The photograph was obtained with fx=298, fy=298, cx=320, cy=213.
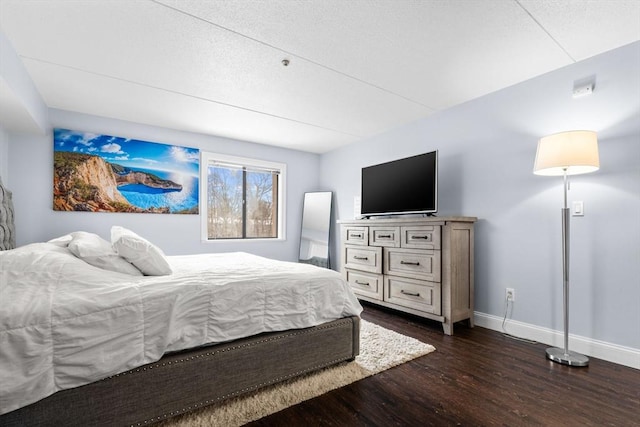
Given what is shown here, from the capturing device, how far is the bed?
1.18 metres

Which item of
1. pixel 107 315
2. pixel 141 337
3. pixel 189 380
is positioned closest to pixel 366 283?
pixel 189 380

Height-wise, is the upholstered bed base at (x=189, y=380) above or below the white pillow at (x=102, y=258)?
below

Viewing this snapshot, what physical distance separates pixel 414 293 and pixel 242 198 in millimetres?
3079

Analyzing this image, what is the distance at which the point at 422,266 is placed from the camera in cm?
298

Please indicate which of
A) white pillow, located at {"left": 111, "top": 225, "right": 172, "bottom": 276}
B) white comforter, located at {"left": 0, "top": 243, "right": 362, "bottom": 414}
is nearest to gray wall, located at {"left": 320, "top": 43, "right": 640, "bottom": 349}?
white comforter, located at {"left": 0, "top": 243, "right": 362, "bottom": 414}

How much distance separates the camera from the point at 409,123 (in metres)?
3.84

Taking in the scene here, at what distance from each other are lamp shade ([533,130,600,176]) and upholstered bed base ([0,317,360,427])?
6.45ft

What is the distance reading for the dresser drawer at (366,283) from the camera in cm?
344

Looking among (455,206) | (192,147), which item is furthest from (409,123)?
(192,147)

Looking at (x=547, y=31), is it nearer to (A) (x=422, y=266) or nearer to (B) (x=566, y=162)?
(B) (x=566, y=162)

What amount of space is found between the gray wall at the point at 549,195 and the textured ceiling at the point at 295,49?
0.76 ft

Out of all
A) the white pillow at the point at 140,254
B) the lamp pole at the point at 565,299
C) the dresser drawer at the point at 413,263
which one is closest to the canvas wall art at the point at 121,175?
the white pillow at the point at 140,254

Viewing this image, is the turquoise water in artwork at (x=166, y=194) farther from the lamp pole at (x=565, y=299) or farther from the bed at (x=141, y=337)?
the lamp pole at (x=565, y=299)

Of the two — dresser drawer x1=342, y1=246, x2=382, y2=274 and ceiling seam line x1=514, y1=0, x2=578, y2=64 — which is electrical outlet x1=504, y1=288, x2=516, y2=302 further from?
ceiling seam line x1=514, y1=0, x2=578, y2=64
